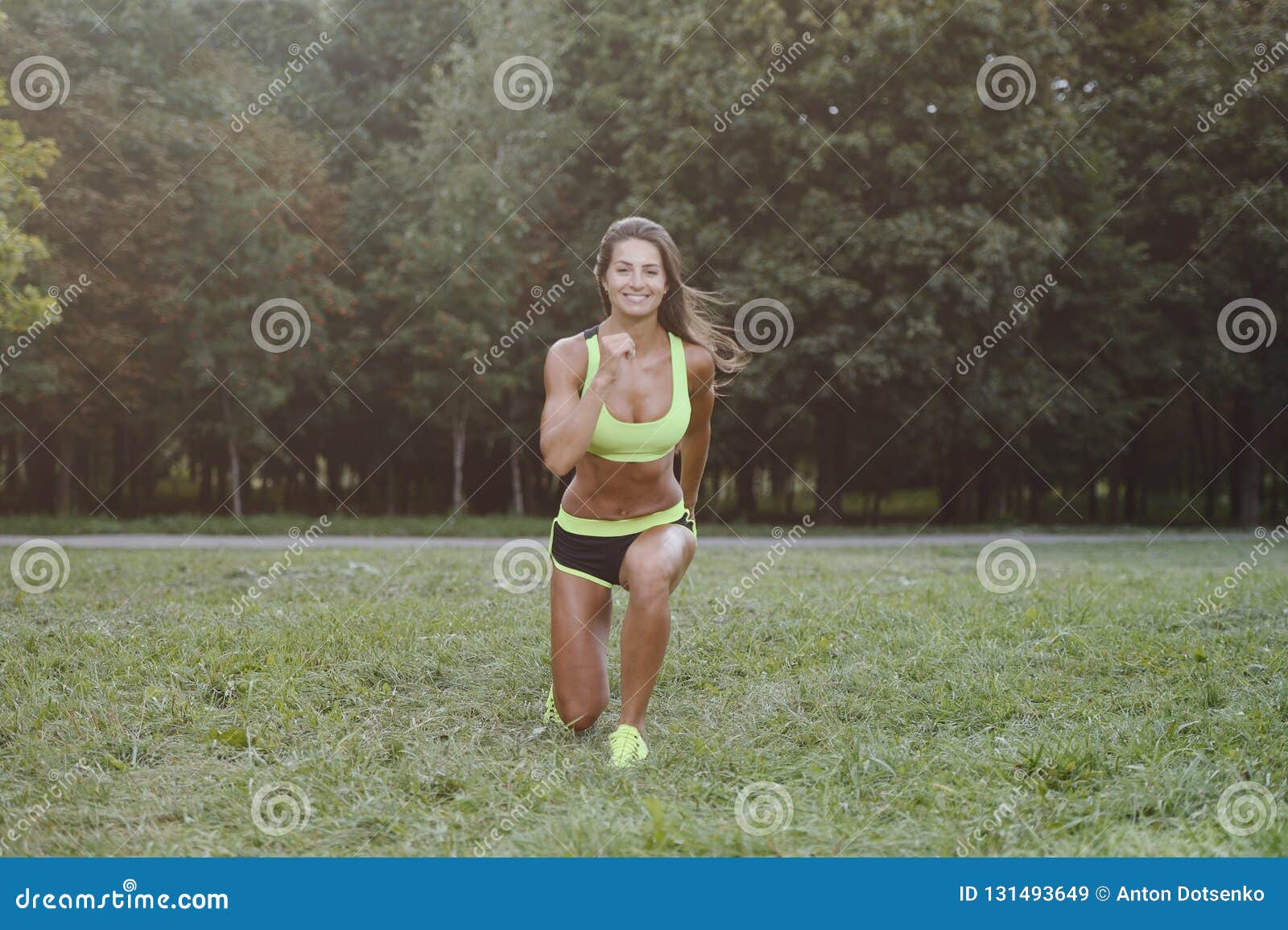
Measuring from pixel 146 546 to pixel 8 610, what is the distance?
21.8 feet

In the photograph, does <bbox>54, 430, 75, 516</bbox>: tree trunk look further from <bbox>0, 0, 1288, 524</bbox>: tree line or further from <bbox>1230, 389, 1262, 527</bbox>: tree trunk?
<bbox>1230, 389, 1262, 527</bbox>: tree trunk

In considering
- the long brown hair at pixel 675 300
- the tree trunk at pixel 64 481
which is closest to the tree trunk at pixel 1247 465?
the long brown hair at pixel 675 300

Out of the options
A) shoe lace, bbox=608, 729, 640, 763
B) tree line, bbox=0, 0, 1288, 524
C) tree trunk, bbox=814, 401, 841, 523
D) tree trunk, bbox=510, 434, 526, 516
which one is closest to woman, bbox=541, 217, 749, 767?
shoe lace, bbox=608, 729, 640, 763

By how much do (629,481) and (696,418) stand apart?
0.52 m

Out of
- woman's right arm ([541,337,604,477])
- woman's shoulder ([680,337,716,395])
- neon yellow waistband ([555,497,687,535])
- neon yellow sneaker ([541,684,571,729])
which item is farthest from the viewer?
neon yellow sneaker ([541,684,571,729])

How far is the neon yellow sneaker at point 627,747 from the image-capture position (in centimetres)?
397

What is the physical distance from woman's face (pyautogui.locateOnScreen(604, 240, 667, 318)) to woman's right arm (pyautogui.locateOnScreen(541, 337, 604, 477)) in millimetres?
358

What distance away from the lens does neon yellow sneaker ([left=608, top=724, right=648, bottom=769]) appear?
3.97 m

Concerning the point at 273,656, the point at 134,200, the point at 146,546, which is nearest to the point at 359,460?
the point at 134,200

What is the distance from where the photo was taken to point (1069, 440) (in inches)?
864

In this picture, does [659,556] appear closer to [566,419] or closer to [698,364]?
[566,419]

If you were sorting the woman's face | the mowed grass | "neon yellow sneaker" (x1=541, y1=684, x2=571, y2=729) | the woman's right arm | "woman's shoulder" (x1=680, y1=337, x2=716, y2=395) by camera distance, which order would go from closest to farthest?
the mowed grass < the woman's right arm < the woman's face < "woman's shoulder" (x1=680, y1=337, x2=716, y2=395) < "neon yellow sneaker" (x1=541, y1=684, x2=571, y2=729)

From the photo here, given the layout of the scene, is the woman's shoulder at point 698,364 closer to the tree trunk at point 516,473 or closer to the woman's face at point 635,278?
the woman's face at point 635,278
